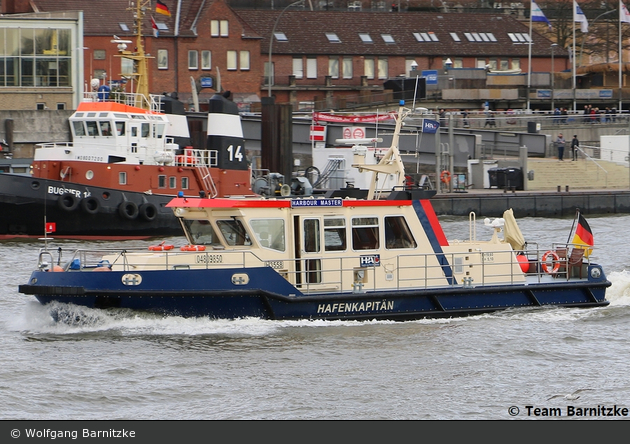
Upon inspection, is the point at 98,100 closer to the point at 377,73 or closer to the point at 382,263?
the point at 382,263

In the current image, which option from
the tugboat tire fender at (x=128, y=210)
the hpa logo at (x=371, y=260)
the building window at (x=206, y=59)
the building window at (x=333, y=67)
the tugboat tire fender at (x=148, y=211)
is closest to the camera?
the hpa logo at (x=371, y=260)

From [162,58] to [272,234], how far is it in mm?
43590

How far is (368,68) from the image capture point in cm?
6406

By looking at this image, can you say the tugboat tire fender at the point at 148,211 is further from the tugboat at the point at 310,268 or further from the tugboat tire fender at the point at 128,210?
the tugboat at the point at 310,268

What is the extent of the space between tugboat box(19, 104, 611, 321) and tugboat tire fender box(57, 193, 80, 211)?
1378 centimetres

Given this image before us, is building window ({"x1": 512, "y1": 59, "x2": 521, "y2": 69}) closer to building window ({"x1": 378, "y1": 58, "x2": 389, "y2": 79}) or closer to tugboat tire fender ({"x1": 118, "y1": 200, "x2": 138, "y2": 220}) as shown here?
building window ({"x1": 378, "y1": 58, "x2": 389, "y2": 79})

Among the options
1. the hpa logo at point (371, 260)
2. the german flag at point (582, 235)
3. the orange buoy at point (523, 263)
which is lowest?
the orange buoy at point (523, 263)

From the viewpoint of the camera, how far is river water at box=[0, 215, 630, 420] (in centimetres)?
1362

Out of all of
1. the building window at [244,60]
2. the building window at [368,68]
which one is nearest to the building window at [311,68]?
the building window at [368,68]

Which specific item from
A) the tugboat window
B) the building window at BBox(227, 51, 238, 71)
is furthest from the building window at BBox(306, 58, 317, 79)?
the tugboat window

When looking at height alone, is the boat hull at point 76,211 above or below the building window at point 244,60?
below

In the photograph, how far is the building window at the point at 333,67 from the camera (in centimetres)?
6334

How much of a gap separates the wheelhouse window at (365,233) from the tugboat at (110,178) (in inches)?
575

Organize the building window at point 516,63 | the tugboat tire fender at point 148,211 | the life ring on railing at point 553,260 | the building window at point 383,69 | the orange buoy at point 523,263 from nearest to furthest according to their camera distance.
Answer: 1. the orange buoy at point 523,263
2. the life ring on railing at point 553,260
3. the tugboat tire fender at point 148,211
4. the building window at point 383,69
5. the building window at point 516,63
